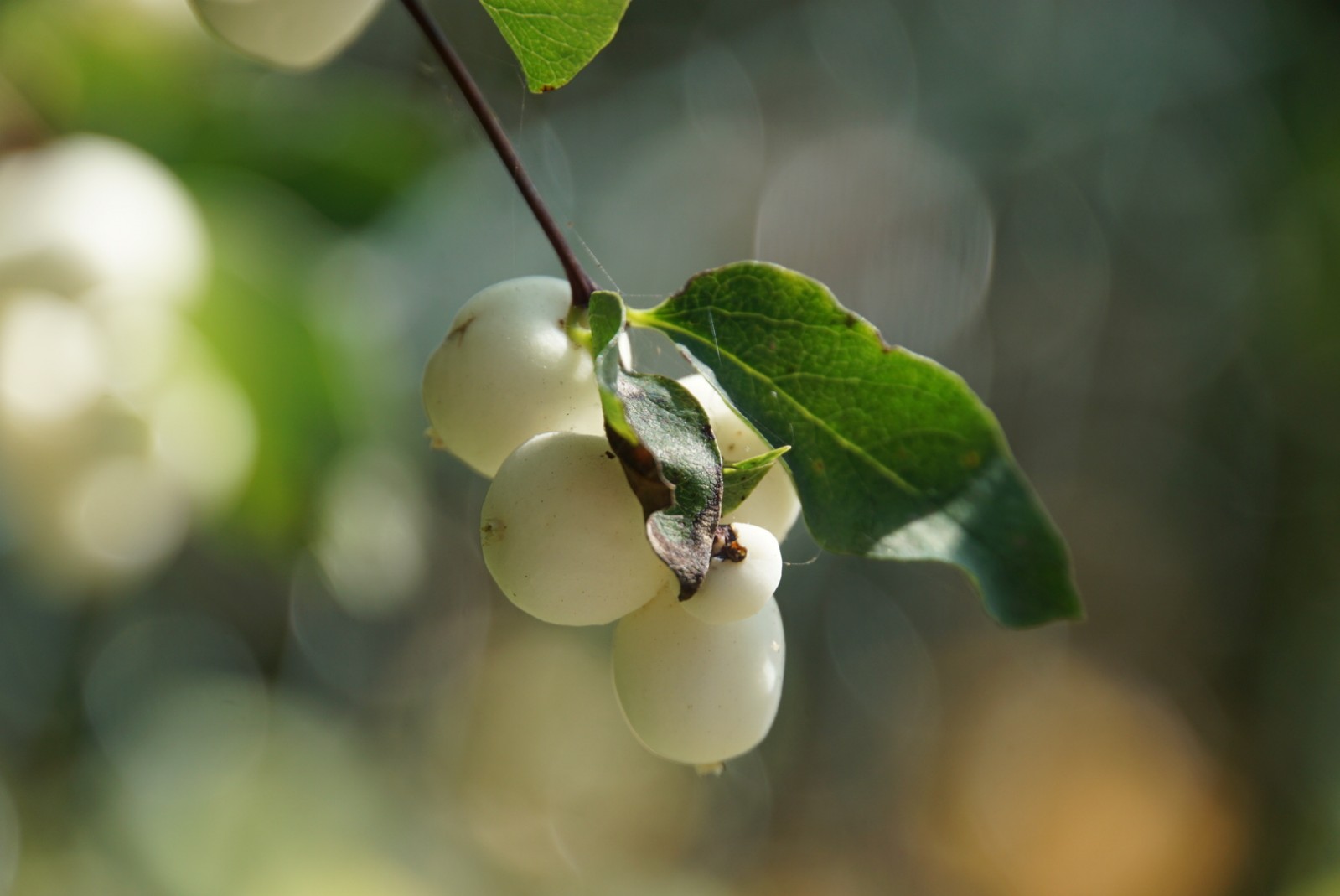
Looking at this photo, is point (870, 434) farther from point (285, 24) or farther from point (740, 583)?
point (285, 24)

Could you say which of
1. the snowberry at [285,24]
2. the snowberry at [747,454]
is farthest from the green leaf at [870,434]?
the snowberry at [285,24]

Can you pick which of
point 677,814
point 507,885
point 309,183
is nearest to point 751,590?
point 309,183

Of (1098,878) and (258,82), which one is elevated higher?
(258,82)

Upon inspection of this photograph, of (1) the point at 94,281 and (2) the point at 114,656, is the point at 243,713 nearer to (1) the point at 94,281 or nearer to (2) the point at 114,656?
(2) the point at 114,656

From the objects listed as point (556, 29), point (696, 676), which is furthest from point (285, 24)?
point (696, 676)

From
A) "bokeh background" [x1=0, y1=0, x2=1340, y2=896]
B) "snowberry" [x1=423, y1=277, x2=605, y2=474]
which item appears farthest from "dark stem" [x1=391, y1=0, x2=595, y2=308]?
"bokeh background" [x1=0, y1=0, x2=1340, y2=896]

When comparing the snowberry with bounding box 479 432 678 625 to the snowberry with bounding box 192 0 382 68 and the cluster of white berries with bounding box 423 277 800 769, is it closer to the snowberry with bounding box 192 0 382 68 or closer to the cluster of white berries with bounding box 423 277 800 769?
the cluster of white berries with bounding box 423 277 800 769

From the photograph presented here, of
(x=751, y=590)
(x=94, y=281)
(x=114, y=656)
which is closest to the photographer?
(x=751, y=590)
